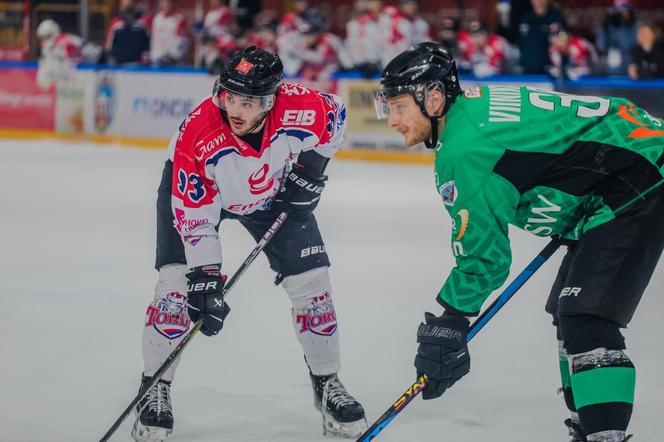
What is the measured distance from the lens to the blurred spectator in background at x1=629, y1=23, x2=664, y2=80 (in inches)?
421

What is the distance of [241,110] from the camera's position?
3383mm

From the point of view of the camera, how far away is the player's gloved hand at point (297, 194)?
377 centimetres

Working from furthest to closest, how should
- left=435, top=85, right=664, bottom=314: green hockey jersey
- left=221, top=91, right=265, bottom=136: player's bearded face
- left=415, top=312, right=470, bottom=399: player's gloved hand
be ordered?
left=221, top=91, right=265, bottom=136: player's bearded face, left=415, top=312, right=470, bottom=399: player's gloved hand, left=435, top=85, right=664, bottom=314: green hockey jersey

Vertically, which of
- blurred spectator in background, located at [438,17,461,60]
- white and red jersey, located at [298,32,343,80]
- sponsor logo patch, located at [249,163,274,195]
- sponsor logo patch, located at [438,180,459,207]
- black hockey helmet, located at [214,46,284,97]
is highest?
black hockey helmet, located at [214,46,284,97]

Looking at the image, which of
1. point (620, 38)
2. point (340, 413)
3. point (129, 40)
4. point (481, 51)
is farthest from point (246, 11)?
point (340, 413)

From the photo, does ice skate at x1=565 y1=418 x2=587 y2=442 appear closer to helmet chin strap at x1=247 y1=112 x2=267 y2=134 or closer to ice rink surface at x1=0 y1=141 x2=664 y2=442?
ice rink surface at x1=0 y1=141 x2=664 y2=442

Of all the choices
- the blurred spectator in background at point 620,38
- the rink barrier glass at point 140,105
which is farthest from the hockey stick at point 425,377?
the blurred spectator in background at point 620,38

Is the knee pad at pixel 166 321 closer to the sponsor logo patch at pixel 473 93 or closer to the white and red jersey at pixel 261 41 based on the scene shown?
the sponsor logo patch at pixel 473 93

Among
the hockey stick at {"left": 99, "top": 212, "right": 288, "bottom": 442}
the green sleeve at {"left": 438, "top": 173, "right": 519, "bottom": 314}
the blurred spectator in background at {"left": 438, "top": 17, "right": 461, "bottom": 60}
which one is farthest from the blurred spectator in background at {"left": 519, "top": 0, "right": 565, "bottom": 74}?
the green sleeve at {"left": 438, "top": 173, "right": 519, "bottom": 314}

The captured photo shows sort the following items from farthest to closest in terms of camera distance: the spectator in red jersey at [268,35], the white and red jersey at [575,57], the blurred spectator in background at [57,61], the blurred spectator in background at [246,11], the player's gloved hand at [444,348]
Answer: the blurred spectator in background at [246,11]
the blurred spectator in background at [57,61]
the spectator in red jersey at [268,35]
the white and red jersey at [575,57]
the player's gloved hand at [444,348]

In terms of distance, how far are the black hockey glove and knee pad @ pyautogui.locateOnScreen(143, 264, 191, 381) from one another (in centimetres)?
21

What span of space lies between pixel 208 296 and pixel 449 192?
3.18 feet

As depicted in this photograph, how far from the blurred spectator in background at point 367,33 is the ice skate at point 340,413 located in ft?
31.4

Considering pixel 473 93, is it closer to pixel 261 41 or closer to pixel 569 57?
pixel 569 57
